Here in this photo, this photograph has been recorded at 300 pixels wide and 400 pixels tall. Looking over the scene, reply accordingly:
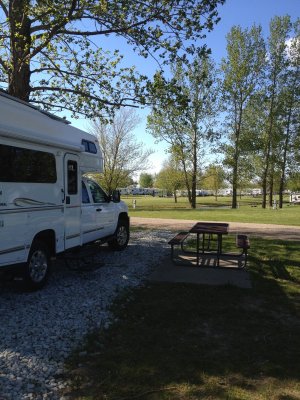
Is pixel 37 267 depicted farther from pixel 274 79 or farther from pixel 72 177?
pixel 274 79

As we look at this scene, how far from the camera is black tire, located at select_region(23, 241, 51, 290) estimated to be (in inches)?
251

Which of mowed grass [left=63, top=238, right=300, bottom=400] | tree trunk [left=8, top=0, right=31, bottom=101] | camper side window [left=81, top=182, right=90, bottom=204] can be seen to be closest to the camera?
mowed grass [left=63, top=238, right=300, bottom=400]

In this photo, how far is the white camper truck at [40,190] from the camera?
5828 mm

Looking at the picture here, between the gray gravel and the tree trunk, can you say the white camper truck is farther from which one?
the tree trunk

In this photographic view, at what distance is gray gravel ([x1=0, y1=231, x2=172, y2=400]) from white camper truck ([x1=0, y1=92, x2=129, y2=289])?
1.79 ft

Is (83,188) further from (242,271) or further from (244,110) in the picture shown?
(244,110)

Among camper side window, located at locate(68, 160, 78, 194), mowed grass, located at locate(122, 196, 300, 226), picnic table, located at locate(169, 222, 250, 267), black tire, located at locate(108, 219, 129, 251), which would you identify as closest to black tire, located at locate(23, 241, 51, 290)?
camper side window, located at locate(68, 160, 78, 194)

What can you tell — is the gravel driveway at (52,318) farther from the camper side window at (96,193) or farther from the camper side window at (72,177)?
the camper side window at (72,177)

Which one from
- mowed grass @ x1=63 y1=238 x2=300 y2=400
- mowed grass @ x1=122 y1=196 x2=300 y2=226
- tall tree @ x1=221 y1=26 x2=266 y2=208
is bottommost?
mowed grass @ x1=63 y1=238 x2=300 y2=400

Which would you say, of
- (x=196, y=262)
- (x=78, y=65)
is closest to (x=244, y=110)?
(x=78, y=65)

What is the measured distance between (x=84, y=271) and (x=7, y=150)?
2945 millimetres

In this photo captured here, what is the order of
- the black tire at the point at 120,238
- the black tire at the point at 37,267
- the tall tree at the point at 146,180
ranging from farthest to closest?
the tall tree at the point at 146,180, the black tire at the point at 120,238, the black tire at the point at 37,267

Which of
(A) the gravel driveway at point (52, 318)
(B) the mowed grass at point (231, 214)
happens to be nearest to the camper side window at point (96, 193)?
(A) the gravel driveway at point (52, 318)

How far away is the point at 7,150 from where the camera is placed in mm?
5848
